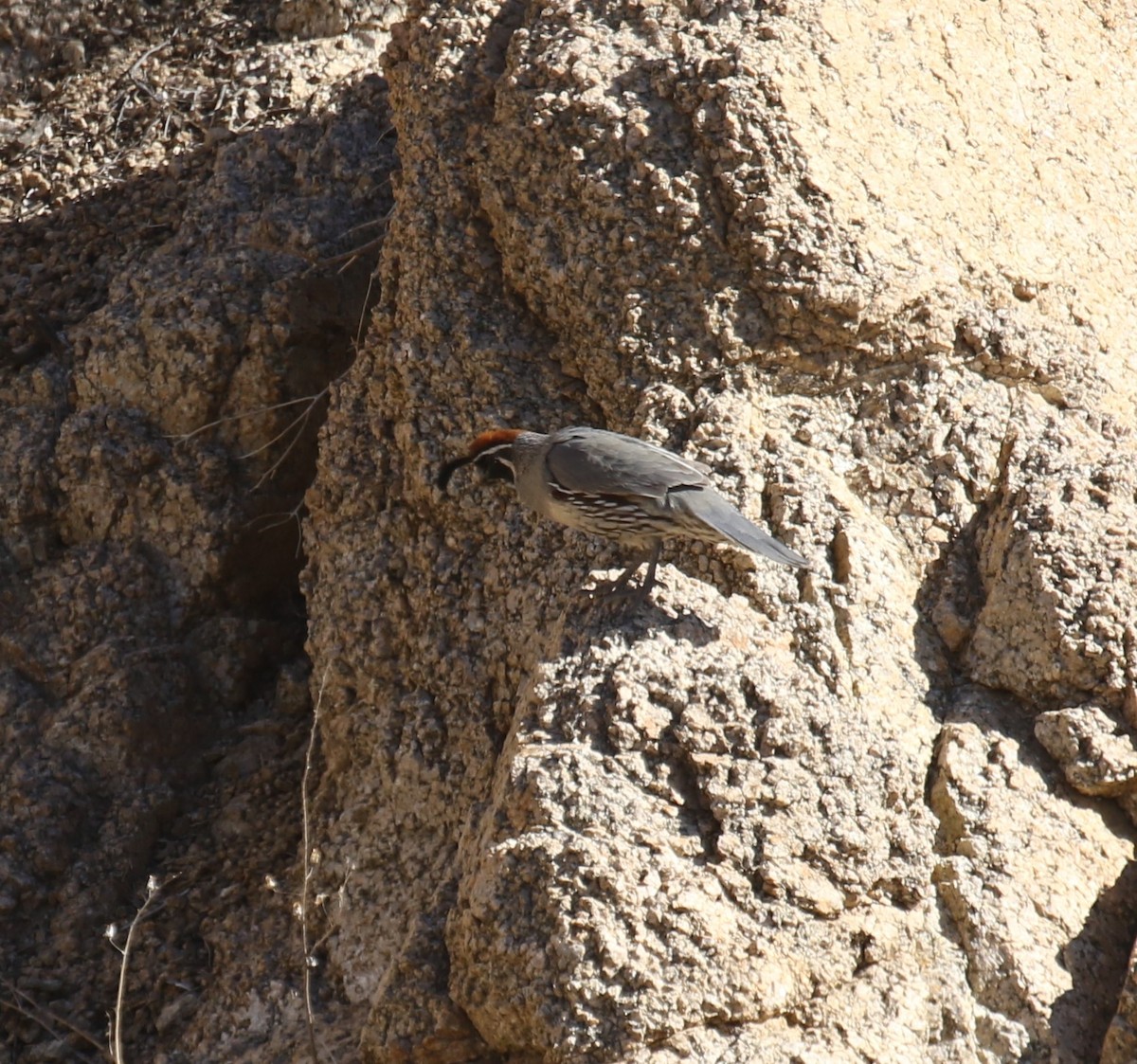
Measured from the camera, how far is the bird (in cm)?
363

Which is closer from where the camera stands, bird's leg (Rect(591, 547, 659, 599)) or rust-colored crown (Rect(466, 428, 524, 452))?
bird's leg (Rect(591, 547, 659, 599))

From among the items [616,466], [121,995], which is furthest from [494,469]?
[121,995]

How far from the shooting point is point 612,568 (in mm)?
3984

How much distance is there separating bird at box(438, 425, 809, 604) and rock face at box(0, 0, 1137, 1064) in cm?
15

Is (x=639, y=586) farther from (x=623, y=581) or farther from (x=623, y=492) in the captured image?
(x=623, y=492)

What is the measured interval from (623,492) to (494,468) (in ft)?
1.93

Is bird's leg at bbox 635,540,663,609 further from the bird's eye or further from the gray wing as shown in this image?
the bird's eye

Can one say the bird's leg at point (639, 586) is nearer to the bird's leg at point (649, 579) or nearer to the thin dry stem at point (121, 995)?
the bird's leg at point (649, 579)

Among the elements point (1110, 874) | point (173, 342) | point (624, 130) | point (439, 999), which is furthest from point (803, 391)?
point (173, 342)

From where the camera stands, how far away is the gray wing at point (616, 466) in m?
3.72

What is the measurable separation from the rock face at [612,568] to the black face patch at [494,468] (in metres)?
0.09

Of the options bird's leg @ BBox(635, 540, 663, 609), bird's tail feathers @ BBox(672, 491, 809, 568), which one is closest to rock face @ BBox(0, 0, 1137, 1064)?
bird's leg @ BBox(635, 540, 663, 609)

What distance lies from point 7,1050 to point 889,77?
13.6 feet

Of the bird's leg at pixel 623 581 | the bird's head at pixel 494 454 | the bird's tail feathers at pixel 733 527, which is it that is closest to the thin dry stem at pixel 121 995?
the bird's leg at pixel 623 581
